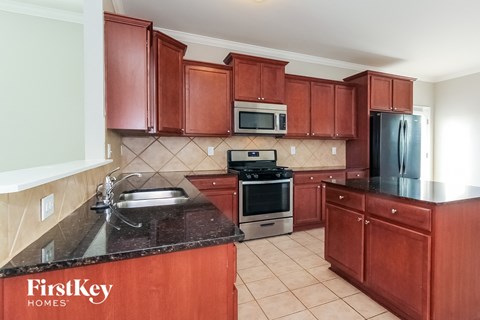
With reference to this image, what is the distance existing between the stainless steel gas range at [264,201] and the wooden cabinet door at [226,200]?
66 mm

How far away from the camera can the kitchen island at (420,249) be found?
1452mm

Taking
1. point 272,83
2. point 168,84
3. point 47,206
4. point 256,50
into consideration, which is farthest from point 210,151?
point 47,206

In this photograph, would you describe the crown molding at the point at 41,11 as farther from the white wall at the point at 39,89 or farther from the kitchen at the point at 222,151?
the kitchen at the point at 222,151

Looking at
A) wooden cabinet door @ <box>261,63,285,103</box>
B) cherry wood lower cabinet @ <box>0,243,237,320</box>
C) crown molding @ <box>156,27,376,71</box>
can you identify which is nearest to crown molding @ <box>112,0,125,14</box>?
crown molding @ <box>156,27,376,71</box>

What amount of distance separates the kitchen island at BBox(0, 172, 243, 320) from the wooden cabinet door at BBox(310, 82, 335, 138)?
3189 millimetres

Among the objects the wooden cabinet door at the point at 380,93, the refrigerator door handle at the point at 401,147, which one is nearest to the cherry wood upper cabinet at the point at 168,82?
the wooden cabinet door at the point at 380,93

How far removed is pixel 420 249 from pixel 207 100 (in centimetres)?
264

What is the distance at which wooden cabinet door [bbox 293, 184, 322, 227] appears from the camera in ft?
11.4

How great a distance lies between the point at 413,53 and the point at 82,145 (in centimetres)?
476

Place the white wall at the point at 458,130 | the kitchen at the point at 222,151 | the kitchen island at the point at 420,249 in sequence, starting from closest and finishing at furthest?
the kitchen at the point at 222,151
the kitchen island at the point at 420,249
the white wall at the point at 458,130

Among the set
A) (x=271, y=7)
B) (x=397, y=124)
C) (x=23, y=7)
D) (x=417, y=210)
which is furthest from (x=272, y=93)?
(x=23, y=7)

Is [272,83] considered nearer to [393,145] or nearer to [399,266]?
[393,145]

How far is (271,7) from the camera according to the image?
2.64 metres

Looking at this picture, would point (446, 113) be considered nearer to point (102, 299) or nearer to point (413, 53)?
point (413, 53)
